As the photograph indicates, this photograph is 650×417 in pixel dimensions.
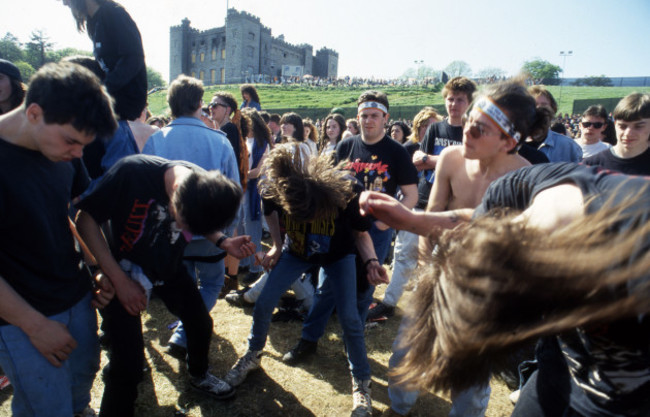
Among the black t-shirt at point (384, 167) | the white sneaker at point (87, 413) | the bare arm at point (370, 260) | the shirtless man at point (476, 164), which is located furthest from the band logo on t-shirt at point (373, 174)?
the white sneaker at point (87, 413)

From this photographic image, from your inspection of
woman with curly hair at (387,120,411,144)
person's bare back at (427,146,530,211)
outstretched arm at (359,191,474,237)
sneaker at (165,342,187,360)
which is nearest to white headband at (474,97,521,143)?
person's bare back at (427,146,530,211)

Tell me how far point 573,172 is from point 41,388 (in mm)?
2450

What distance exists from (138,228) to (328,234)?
4.26ft

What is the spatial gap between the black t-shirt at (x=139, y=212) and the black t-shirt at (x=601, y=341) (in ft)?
6.09

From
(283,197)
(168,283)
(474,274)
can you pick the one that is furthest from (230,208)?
(474,274)

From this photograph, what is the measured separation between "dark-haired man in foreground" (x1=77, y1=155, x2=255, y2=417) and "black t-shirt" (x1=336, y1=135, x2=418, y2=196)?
1548 mm

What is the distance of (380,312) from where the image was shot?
423 cm

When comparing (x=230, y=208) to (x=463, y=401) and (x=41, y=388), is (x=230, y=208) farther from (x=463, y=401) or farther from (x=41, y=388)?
(x=463, y=401)

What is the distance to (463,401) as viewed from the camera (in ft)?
7.16

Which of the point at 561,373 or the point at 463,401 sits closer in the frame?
the point at 561,373

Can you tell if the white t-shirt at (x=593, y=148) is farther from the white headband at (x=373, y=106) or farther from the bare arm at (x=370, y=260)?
the bare arm at (x=370, y=260)

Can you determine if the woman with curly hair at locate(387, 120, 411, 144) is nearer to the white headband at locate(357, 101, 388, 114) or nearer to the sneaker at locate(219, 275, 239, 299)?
the white headband at locate(357, 101, 388, 114)

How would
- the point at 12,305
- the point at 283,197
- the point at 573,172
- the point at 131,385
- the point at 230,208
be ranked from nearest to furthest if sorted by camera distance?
the point at 573,172
the point at 12,305
the point at 230,208
the point at 131,385
the point at 283,197

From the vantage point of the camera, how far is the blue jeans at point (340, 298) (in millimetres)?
2703
